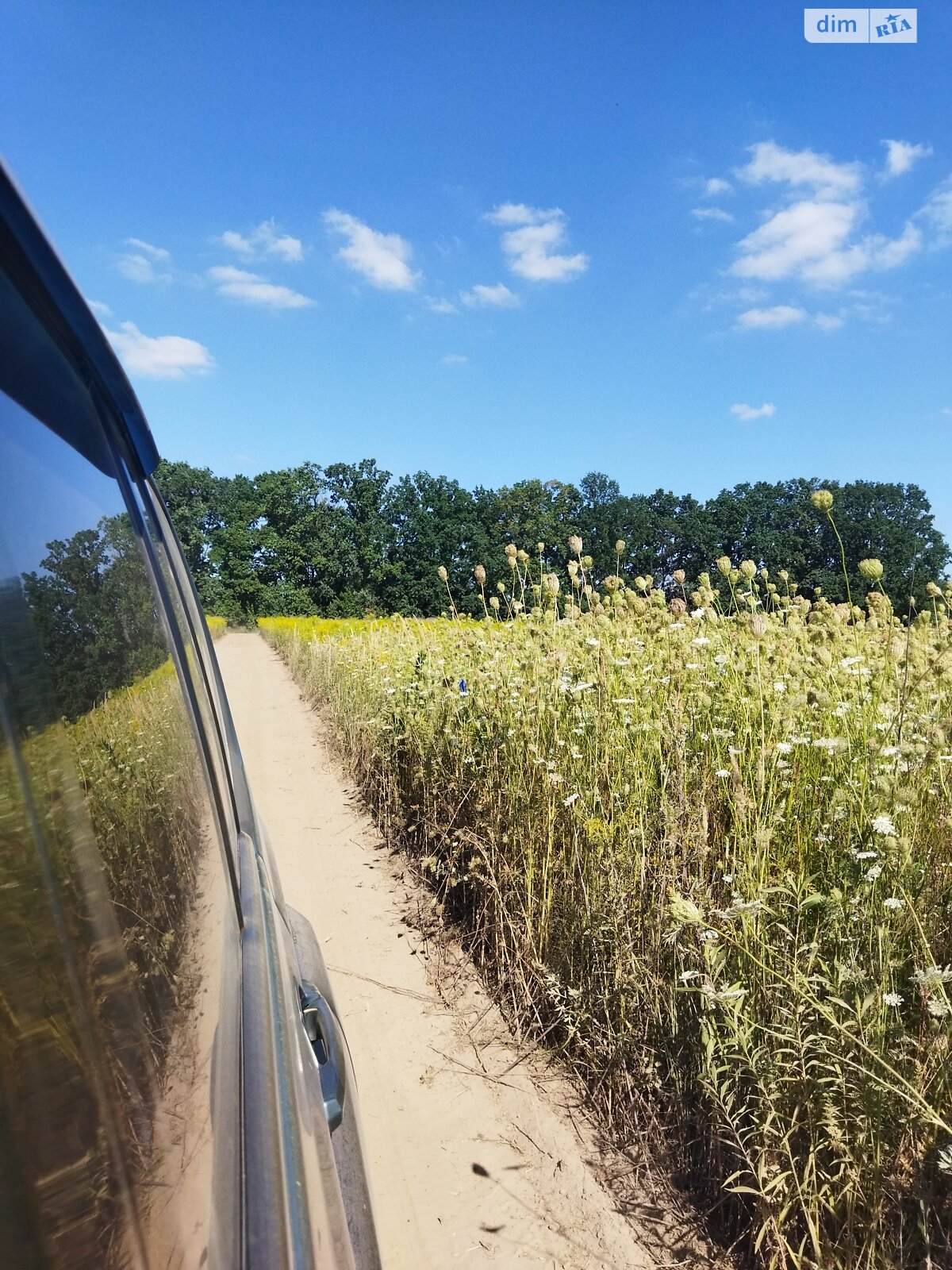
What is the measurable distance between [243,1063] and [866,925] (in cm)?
191

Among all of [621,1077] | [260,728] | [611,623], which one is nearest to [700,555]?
[260,728]

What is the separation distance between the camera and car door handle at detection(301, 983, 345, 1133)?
1366 mm

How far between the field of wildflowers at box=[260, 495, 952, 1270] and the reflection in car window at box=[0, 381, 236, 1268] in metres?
1.26

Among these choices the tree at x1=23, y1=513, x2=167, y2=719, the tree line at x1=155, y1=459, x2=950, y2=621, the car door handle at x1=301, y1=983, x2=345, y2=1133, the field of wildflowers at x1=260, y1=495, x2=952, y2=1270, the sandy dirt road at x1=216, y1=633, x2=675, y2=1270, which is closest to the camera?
the tree at x1=23, y1=513, x2=167, y2=719

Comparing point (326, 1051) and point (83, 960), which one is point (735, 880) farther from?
point (83, 960)

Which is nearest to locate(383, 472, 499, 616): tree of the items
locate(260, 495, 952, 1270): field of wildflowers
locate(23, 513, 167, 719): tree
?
locate(260, 495, 952, 1270): field of wildflowers

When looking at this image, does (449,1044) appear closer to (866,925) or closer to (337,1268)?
(866,925)

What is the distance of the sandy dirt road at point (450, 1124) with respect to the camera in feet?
7.25

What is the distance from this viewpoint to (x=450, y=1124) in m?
2.73

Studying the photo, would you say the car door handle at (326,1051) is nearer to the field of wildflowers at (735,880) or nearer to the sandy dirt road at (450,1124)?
the field of wildflowers at (735,880)

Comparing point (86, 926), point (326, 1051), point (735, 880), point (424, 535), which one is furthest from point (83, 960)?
point (424, 535)

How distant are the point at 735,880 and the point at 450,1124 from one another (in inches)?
53.0

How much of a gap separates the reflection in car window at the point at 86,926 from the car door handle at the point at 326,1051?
50 cm

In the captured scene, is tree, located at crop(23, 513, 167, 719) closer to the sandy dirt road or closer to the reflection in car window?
the reflection in car window
